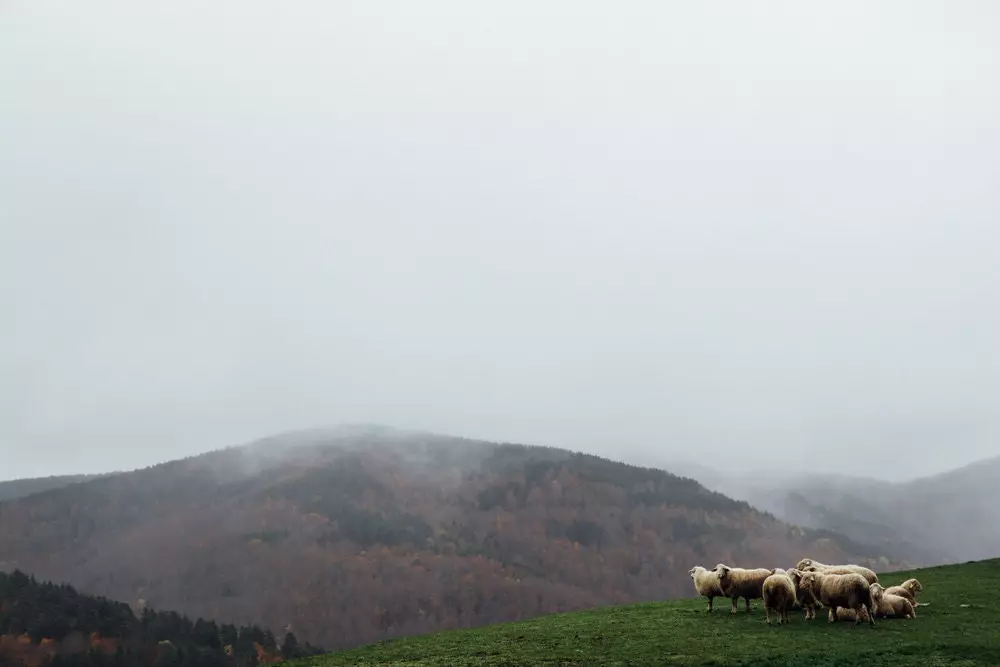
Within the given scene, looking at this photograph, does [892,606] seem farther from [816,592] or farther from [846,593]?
[846,593]

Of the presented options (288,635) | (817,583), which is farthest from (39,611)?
(817,583)

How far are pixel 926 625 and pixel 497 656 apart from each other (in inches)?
630

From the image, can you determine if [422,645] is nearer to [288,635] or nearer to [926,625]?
[926,625]

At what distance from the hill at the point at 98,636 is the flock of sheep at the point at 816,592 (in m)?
144

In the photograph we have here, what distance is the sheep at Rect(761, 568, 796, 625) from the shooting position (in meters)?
27.1

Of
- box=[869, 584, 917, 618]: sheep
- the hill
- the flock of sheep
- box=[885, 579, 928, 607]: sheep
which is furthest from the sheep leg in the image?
the hill

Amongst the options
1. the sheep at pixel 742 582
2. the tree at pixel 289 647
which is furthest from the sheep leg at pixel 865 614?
the tree at pixel 289 647

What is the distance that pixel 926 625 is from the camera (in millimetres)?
25672

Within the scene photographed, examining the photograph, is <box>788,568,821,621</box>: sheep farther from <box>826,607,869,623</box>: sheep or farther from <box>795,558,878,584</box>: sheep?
<box>795,558,878,584</box>: sheep

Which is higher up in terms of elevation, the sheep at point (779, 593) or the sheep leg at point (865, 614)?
the sheep at point (779, 593)

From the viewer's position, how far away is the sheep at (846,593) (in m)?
25.9

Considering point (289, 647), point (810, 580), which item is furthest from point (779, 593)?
point (289, 647)

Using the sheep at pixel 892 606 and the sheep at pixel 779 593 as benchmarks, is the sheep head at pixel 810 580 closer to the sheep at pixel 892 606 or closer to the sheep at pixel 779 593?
the sheep at pixel 779 593

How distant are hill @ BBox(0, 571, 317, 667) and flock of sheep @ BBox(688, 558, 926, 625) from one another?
14442 cm
